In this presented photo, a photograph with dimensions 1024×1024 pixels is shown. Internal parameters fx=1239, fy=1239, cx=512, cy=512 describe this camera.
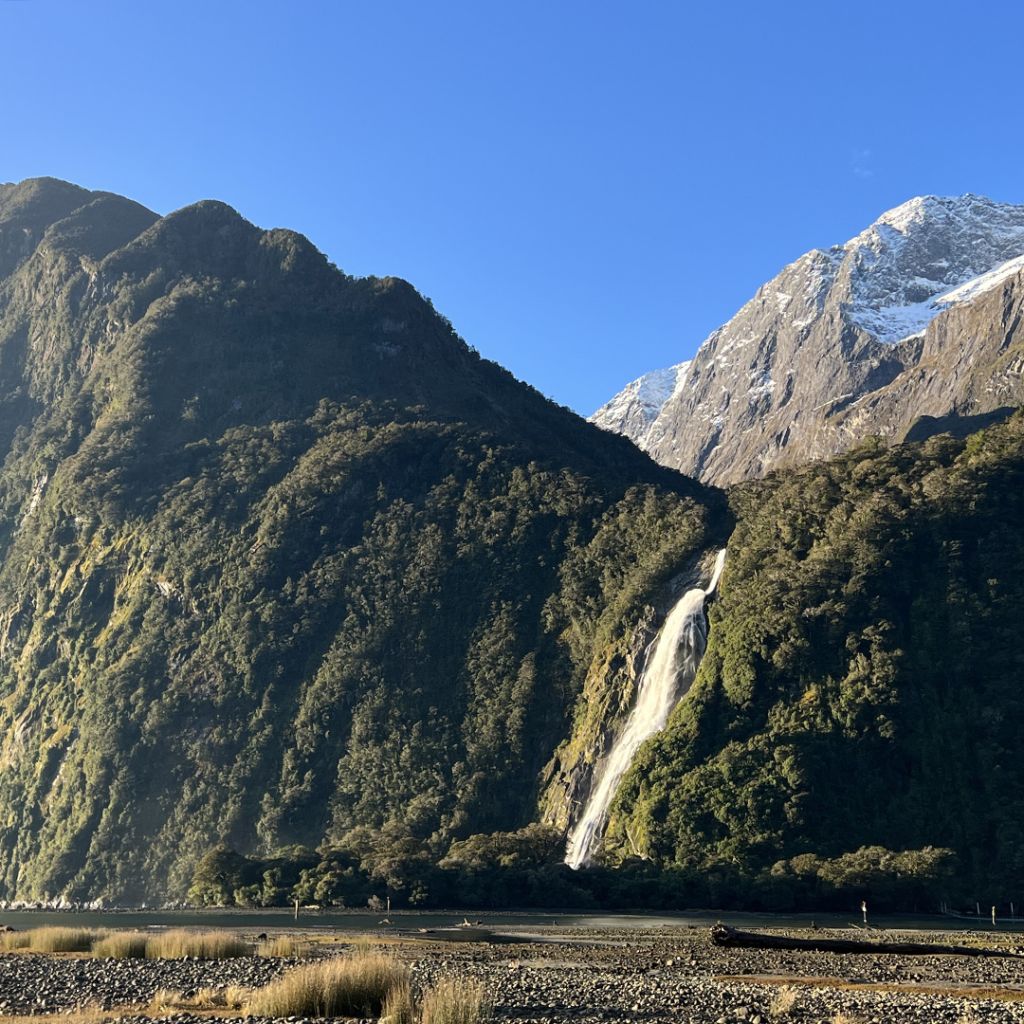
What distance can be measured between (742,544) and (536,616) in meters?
25.3

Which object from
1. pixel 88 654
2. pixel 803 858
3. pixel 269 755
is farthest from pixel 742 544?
pixel 88 654

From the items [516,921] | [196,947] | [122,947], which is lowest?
[516,921]

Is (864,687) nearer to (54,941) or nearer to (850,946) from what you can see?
(850,946)

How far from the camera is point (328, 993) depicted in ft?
86.4

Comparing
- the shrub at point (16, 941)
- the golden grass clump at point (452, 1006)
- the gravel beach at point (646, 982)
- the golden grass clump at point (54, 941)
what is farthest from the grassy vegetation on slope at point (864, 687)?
the golden grass clump at point (452, 1006)

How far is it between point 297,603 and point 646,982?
106 m

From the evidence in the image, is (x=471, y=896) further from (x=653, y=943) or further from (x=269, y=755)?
(x=269, y=755)

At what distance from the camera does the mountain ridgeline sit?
298ft

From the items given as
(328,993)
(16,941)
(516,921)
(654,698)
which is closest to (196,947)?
(16,941)

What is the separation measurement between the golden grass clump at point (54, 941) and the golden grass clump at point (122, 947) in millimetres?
2149

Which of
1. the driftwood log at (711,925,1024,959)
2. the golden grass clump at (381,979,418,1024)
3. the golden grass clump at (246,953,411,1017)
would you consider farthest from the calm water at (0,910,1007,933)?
the golden grass clump at (381,979,418,1024)

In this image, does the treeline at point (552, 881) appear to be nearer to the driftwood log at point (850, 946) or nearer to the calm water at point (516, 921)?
the calm water at point (516, 921)

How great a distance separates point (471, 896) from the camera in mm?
86000

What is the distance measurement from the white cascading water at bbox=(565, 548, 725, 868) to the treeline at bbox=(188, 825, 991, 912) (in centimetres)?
625
